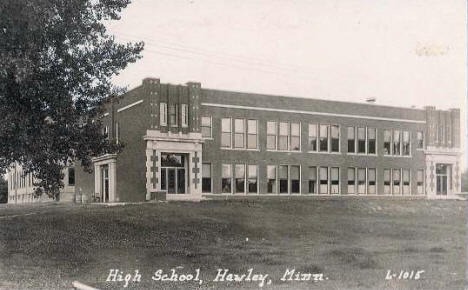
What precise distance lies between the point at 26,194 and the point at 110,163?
895 inches

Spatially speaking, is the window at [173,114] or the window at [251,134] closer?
the window at [173,114]

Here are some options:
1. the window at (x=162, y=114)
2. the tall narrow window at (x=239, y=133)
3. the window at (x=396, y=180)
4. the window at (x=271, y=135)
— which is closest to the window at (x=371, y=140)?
the window at (x=396, y=180)

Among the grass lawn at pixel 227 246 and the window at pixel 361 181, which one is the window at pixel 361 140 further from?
the grass lawn at pixel 227 246

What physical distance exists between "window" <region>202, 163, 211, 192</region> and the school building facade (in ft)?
0.18

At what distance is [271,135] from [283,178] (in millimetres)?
2664

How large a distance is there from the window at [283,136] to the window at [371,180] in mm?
6594

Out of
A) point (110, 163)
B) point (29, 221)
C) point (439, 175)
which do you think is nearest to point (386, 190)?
point (439, 175)

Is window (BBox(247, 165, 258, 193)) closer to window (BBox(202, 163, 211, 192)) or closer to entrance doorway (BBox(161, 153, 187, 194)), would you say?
window (BBox(202, 163, 211, 192))

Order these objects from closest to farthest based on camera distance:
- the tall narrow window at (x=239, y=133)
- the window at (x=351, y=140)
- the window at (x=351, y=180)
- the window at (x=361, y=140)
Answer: the tall narrow window at (x=239, y=133) < the window at (x=351, y=180) < the window at (x=351, y=140) < the window at (x=361, y=140)

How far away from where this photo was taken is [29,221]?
2153 cm

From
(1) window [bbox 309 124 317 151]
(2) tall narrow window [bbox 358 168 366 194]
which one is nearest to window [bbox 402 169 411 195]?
(2) tall narrow window [bbox 358 168 366 194]

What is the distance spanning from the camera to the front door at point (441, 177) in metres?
39.0

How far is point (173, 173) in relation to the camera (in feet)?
101

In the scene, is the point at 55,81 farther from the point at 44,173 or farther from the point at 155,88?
the point at 155,88
